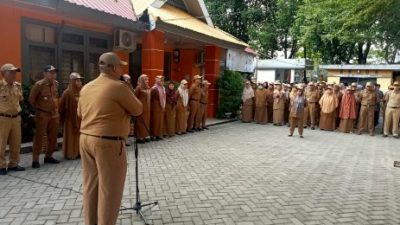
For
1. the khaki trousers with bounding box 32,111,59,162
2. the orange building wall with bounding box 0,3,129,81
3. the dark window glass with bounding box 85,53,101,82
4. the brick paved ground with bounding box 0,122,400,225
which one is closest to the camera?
the brick paved ground with bounding box 0,122,400,225

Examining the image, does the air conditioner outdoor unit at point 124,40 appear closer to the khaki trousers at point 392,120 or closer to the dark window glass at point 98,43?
the dark window glass at point 98,43

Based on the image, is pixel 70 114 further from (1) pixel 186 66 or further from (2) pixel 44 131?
(1) pixel 186 66

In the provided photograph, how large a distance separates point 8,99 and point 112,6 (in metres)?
5.10

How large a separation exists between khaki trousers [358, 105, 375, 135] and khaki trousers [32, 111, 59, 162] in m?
11.2

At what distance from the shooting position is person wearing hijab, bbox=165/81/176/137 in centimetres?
1160

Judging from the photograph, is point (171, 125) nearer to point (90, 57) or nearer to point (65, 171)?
point (90, 57)

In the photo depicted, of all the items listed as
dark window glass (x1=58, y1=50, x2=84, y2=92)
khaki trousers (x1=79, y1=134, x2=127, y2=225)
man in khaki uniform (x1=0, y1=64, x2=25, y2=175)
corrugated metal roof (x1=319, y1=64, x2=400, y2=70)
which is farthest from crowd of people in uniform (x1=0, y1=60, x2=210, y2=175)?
corrugated metal roof (x1=319, y1=64, x2=400, y2=70)

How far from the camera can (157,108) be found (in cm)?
1098

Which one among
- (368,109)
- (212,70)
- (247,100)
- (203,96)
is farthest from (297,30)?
(203,96)

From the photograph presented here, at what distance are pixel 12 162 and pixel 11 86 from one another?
4.41 ft

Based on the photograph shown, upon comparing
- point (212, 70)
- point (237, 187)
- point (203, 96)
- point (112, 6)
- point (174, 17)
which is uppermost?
point (174, 17)

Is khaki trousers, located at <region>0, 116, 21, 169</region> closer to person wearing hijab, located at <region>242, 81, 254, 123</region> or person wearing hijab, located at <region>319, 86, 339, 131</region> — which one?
person wearing hijab, located at <region>242, 81, 254, 123</region>

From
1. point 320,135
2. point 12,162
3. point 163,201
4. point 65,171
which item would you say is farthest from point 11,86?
point 320,135

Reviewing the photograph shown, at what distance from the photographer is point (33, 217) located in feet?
15.7
